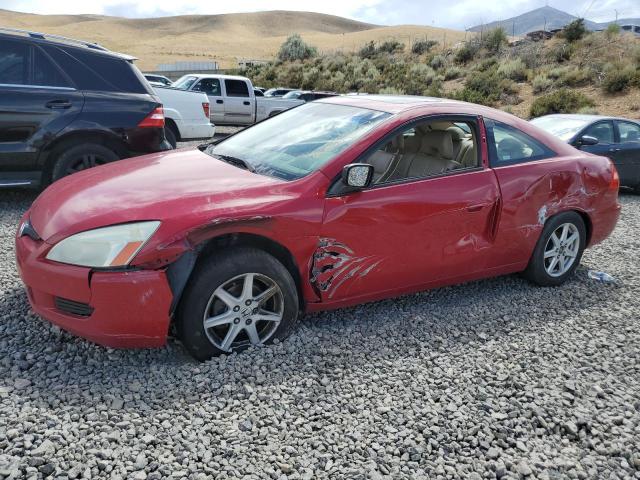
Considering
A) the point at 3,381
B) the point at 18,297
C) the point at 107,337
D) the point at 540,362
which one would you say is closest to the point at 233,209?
the point at 107,337

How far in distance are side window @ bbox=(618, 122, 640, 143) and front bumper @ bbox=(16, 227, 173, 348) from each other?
9082 millimetres

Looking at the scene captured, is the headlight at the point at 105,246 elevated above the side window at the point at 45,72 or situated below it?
below

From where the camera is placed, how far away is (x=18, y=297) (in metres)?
3.73

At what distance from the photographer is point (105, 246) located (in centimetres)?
283

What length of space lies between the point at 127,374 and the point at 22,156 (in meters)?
3.83

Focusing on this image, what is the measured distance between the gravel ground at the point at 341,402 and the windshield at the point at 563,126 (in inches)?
218

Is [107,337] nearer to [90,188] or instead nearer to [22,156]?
[90,188]

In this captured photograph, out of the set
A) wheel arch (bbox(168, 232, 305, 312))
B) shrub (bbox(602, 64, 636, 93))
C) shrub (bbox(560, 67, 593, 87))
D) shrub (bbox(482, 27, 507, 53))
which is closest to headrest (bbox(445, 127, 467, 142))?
wheel arch (bbox(168, 232, 305, 312))

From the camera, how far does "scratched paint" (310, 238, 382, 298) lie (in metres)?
3.30

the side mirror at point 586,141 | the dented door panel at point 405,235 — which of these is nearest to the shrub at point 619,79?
the side mirror at point 586,141

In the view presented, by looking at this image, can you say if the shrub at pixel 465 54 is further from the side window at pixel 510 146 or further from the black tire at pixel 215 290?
the black tire at pixel 215 290

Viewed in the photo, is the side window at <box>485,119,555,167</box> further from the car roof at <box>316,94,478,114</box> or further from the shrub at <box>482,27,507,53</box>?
the shrub at <box>482,27,507,53</box>

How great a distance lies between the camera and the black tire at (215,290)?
294 centimetres

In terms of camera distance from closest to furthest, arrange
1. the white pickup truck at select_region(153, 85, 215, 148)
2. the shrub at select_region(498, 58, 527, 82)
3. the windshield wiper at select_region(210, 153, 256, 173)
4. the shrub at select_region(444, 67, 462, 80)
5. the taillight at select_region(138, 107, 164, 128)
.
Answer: the windshield wiper at select_region(210, 153, 256, 173) → the taillight at select_region(138, 107, 164, 128) → the white pickup truck at select_region(153, 85, 215, 148) → the shrub at select_region(498, 58, 527, 82) → the shrub at select_region(444, 67, 462, 80)
